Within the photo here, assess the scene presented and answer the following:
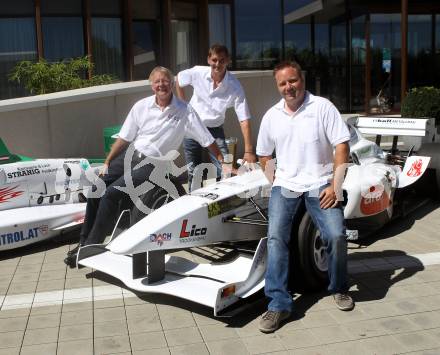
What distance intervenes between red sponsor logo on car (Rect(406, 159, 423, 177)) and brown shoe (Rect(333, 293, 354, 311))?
283 cm

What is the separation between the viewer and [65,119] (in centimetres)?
846

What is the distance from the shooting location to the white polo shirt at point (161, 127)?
575 centimetres

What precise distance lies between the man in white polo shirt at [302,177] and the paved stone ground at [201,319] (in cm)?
22

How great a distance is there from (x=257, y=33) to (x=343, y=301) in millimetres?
12602

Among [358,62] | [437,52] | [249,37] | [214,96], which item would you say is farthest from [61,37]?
[437,52]

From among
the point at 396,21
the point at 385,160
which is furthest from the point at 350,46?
the point at 385,160

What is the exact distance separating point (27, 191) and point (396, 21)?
42.6 ft

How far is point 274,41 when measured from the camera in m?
16.4

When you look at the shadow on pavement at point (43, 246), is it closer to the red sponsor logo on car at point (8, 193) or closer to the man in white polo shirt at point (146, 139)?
the red sponsor logo on car at point (8, 193)

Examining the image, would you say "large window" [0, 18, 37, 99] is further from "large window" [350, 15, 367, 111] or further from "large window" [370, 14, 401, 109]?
"large window" [370, 14, 401, 109]

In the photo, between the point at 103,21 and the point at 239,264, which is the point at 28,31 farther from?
the point at 239,264

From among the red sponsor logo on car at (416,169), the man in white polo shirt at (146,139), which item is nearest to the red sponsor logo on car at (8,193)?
the man in white polo shirt at (146,139)

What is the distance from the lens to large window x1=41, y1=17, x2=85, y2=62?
14.3 m

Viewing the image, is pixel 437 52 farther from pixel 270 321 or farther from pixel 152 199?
pixel 270 321
